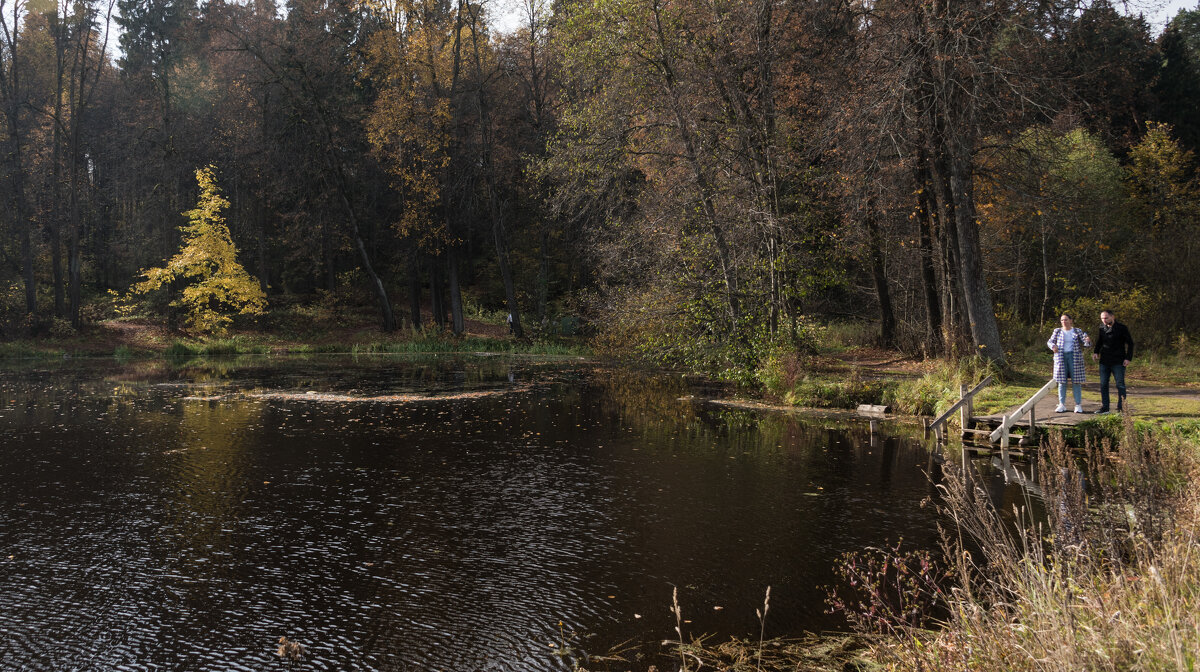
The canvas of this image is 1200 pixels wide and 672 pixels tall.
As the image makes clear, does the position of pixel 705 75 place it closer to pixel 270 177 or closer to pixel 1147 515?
pixel 1147 515

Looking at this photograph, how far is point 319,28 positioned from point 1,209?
19775 millimetres

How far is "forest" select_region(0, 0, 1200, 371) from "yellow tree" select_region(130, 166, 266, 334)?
0.22 metres

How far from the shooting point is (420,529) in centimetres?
939

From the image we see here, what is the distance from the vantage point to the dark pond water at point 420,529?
21.4ft

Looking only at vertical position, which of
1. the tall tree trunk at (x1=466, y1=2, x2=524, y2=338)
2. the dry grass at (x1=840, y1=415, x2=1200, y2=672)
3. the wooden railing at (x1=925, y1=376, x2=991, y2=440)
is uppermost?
the tall tree trunk at (x1=466, y1=2, x2=524, y2=338)

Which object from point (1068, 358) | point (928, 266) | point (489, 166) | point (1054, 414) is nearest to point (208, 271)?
point (489, 166)

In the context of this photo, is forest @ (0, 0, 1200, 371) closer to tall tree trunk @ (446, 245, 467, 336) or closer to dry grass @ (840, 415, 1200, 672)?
tall tree trunk @ (446, 245, 467, 336)

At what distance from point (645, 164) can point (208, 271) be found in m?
24.5

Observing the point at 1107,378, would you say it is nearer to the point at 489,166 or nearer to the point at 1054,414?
the point at 1054,414

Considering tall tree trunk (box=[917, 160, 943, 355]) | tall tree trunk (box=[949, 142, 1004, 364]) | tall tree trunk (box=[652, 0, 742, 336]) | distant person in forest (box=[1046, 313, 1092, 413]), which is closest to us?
distant person in forest (box=[1046, 313, 1092, 413])

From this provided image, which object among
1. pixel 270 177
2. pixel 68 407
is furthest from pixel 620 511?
pixel 270 177

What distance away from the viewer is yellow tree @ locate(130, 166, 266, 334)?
37094mm

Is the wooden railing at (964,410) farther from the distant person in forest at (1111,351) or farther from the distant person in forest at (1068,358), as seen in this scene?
the distant person in forest at (1111,351)

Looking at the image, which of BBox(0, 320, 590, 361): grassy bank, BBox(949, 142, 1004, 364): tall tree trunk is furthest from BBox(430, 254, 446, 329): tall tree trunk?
BBox(949, 142, 1004, 364): tall tree trunk
